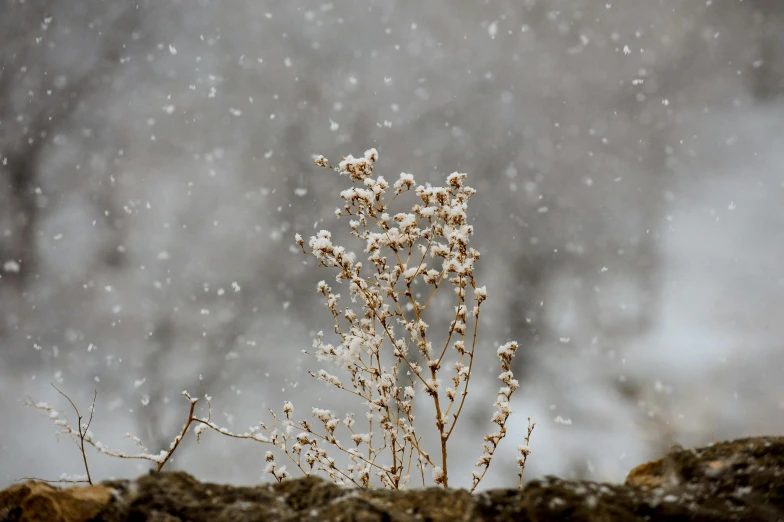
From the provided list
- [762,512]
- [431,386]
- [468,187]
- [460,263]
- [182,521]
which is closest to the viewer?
[762,512]

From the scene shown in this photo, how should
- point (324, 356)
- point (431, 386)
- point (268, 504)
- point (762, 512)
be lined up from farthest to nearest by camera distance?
1. point (324, 356)
2. point (431, 386)
3. point (268, 504)
4. point (762, 512)

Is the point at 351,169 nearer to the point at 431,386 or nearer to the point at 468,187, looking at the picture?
the point at 468,187

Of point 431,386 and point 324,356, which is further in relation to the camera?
point 324,356

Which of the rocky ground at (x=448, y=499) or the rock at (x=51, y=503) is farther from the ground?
the rocky ground at (x=448, y=499)

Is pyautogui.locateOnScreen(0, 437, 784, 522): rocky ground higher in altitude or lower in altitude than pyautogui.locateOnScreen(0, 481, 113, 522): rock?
higher

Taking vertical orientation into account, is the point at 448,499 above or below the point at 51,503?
above

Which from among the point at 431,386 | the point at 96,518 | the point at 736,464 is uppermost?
the point at 431,386

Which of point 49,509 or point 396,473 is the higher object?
point 396,473

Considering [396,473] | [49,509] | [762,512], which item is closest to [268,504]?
[49,509]
